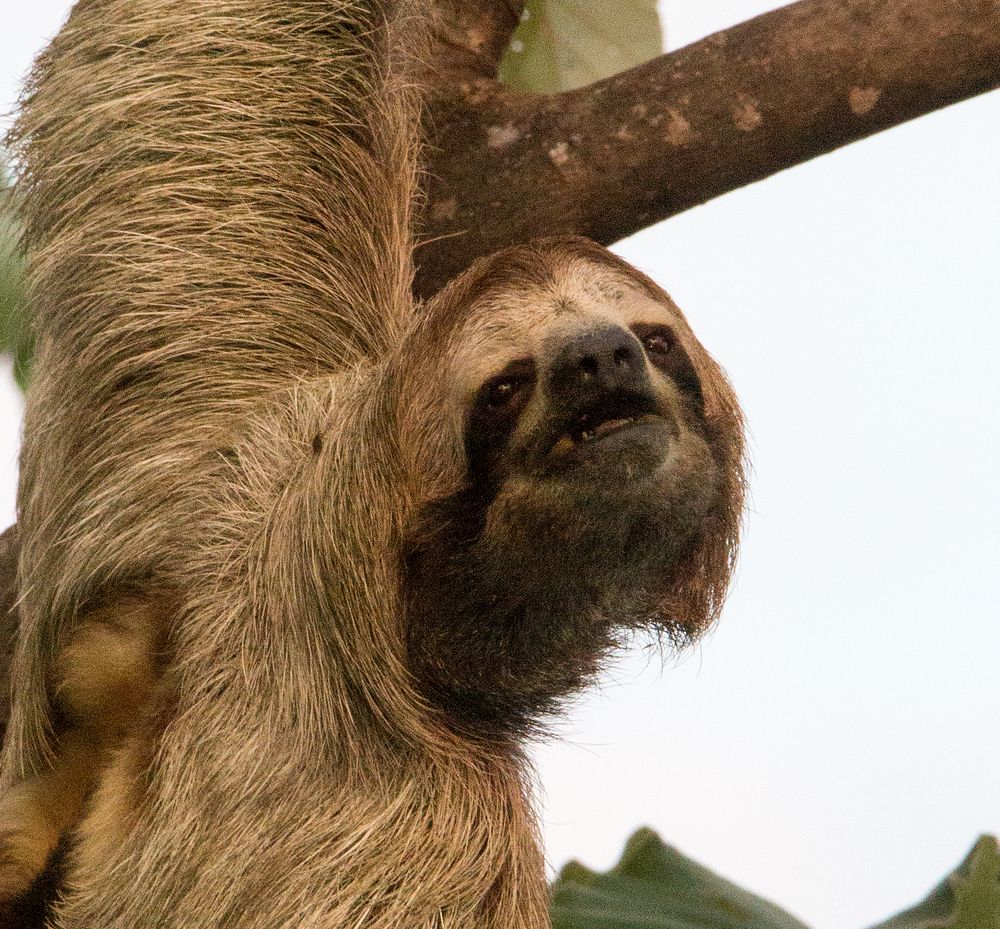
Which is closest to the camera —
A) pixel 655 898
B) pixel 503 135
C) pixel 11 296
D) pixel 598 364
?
pixel 598 364

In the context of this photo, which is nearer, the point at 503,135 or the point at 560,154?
the point at 560,154

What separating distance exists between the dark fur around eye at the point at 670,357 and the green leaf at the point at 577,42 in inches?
120

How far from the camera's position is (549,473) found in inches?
184

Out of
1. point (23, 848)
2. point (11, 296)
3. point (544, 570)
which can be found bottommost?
point (23, 848)

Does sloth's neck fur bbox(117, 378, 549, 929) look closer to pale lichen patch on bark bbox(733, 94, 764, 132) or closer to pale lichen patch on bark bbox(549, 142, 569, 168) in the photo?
pale lichen patch on bark bbox(549, 142, 569, 168)

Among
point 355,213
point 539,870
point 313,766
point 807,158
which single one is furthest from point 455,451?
point 807,158

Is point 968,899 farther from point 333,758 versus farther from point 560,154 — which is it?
point 560,154

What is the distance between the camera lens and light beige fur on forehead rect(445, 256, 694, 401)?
4836mm

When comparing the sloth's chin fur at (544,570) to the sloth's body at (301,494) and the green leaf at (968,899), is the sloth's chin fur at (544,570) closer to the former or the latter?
A: the sloth's body at (301,494)

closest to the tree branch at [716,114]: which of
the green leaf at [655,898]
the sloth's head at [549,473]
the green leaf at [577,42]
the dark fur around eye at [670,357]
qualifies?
the green leaf at [577,42]

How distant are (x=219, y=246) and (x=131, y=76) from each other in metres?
0.81

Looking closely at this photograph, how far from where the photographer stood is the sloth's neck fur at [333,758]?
5223 mm

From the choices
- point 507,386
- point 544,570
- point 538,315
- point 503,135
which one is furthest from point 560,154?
point 544,570

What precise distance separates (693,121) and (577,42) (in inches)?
55.4
